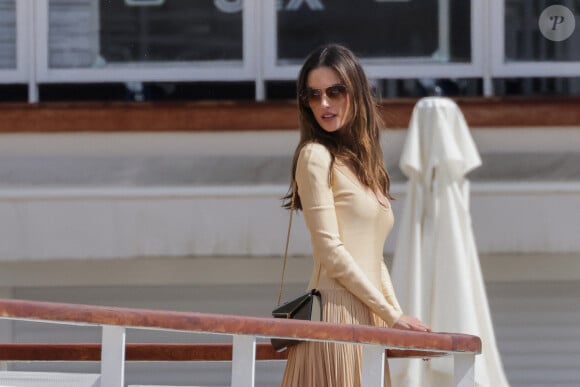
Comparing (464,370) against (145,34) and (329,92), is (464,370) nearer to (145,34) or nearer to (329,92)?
(329,92)

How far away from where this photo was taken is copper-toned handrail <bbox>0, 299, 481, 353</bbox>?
362cm

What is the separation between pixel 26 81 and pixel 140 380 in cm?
179

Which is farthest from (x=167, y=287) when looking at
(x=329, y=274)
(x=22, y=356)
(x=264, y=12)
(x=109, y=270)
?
(x=329, y=274)

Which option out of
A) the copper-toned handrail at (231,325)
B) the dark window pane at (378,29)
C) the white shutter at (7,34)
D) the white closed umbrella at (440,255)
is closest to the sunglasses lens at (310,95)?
the copper-toned handrail at (231,325)

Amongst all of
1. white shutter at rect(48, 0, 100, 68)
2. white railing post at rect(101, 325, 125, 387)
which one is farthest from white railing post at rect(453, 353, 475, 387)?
white shutter at rect(48, 0, 100, 68)

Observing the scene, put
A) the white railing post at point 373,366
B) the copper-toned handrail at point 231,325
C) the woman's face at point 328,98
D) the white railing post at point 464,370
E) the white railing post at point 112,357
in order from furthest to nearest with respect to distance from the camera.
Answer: the woman's face at point 328,98 → the white railing post at point 464,370 → the white railing post at point 373,366 → the white railing post at point 112,357 → the copper-toned handrail at point 231,325

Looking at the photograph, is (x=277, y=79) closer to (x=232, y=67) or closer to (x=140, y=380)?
(x=232, y=67)

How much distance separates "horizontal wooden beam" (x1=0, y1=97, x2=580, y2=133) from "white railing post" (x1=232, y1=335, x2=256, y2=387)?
16.5ft

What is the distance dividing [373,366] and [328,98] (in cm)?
77

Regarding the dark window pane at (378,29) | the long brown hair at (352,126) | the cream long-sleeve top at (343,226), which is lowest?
the cream long-sleeve top at (343,226)

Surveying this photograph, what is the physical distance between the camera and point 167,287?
29.9ft

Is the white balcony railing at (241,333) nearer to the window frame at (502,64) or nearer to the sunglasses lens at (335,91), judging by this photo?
the sunglasses lens at (335,91)

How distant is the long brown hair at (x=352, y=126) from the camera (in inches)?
170

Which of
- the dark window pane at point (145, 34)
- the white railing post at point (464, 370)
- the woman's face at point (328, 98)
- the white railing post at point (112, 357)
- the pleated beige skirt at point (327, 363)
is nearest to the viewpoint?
the white railing post at point (112, 357)
